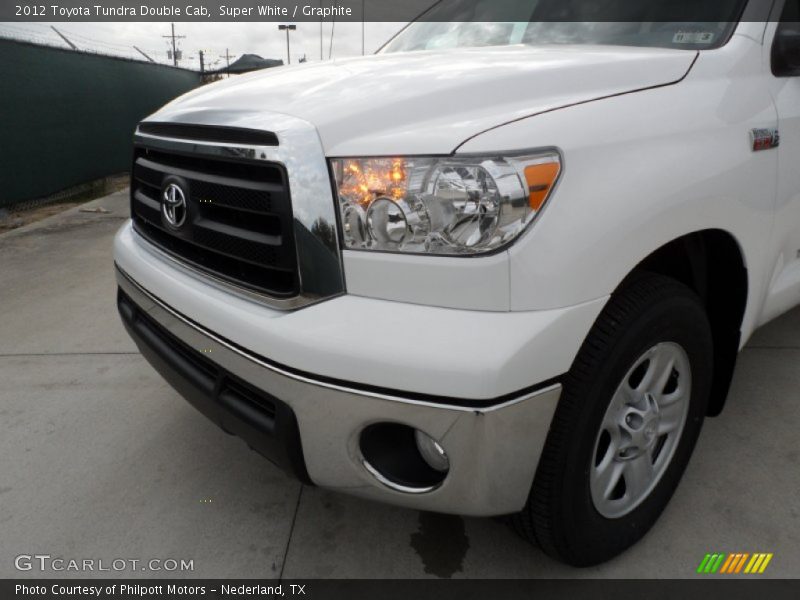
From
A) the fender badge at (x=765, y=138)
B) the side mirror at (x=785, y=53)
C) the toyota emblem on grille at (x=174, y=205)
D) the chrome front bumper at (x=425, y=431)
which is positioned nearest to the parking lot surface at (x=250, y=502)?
the chrome front bumper at (x=425, y=431)

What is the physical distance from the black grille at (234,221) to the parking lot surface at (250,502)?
872mm

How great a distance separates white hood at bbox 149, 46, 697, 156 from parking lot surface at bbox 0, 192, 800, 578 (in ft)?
4.02

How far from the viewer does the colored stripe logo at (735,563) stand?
6.01 feet

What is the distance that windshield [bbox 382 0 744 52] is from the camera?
201 centimetres

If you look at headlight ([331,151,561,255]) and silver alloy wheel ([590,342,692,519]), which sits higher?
headlight ([331,151,561,255])

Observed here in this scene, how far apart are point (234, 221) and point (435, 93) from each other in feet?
2.07

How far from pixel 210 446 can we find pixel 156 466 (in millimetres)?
210

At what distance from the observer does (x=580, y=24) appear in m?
2.29

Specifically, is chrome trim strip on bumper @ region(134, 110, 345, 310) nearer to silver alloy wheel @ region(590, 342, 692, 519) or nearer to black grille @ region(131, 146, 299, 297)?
black grille @ region(131, 146, 299, 297)

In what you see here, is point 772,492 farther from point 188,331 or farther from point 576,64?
point 188,331

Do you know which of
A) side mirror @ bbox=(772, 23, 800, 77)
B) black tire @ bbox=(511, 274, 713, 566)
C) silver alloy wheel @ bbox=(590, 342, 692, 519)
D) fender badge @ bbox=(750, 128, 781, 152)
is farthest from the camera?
side mirror @ bbox=(772, 23, 800, 77)

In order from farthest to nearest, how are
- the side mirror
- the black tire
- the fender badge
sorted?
the side mirror, the fender badge, the black tire

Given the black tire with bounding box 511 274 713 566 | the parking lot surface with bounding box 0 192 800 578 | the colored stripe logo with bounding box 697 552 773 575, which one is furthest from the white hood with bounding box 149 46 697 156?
the colored stripe logo with bounding box 697 552 773 575

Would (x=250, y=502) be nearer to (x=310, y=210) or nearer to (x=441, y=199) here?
(x=310, y=210)
